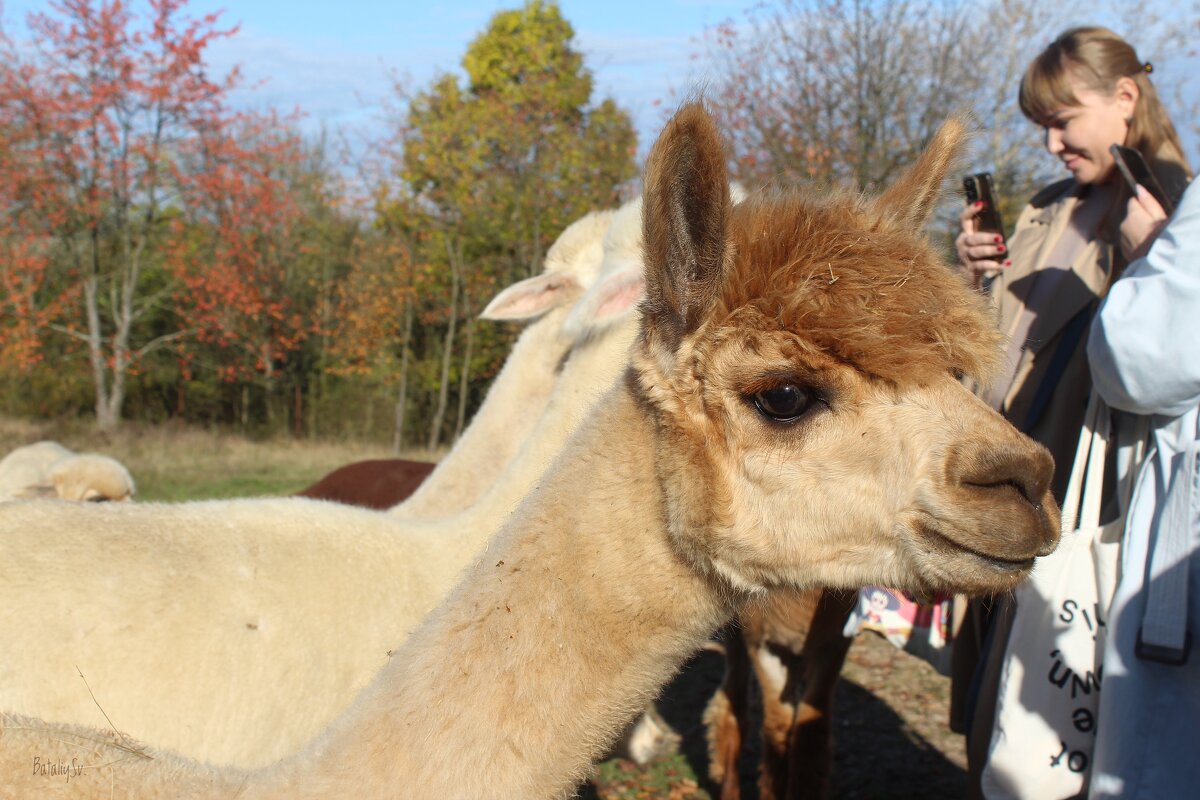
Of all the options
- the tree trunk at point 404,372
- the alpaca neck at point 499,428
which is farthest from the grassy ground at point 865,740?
the tree trunk at point 404,372

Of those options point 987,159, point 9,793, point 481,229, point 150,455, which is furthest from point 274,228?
point 9,793

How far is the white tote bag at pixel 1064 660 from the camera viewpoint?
2.39 meters

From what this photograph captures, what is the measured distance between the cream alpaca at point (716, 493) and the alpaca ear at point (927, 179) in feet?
1.11

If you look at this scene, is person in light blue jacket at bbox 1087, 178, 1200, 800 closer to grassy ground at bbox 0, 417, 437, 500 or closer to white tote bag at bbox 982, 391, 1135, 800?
white tote bag at bbox 982, 391, 1135, 800

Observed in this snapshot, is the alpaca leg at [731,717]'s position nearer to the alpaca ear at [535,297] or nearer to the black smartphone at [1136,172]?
the alpaca ear at [535,297]

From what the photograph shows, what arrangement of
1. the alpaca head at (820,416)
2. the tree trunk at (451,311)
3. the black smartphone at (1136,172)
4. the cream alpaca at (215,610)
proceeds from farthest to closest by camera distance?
the tree trunk at (451,311) → the black smartphone at (1136,172) → the cream alpaca at (215,610) → the alpaca head at (820,416)

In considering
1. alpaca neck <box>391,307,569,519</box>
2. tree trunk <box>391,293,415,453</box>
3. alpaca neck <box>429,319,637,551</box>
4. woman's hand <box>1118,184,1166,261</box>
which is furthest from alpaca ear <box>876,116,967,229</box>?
tree trunk <box>391,293,415,453</box>

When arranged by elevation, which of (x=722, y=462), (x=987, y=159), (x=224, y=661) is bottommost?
(x=224, y=661)

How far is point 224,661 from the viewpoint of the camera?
237 cm

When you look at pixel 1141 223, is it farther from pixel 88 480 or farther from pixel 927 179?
pixel 88 480

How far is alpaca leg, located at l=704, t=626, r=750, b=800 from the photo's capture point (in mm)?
4641

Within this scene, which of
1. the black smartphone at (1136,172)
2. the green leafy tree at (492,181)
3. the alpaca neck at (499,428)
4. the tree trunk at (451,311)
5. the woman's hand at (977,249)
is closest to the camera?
the black smartphone at (1136,172)

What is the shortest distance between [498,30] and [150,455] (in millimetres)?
14484

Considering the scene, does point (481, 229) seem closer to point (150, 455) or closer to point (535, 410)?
point (150, 455)
